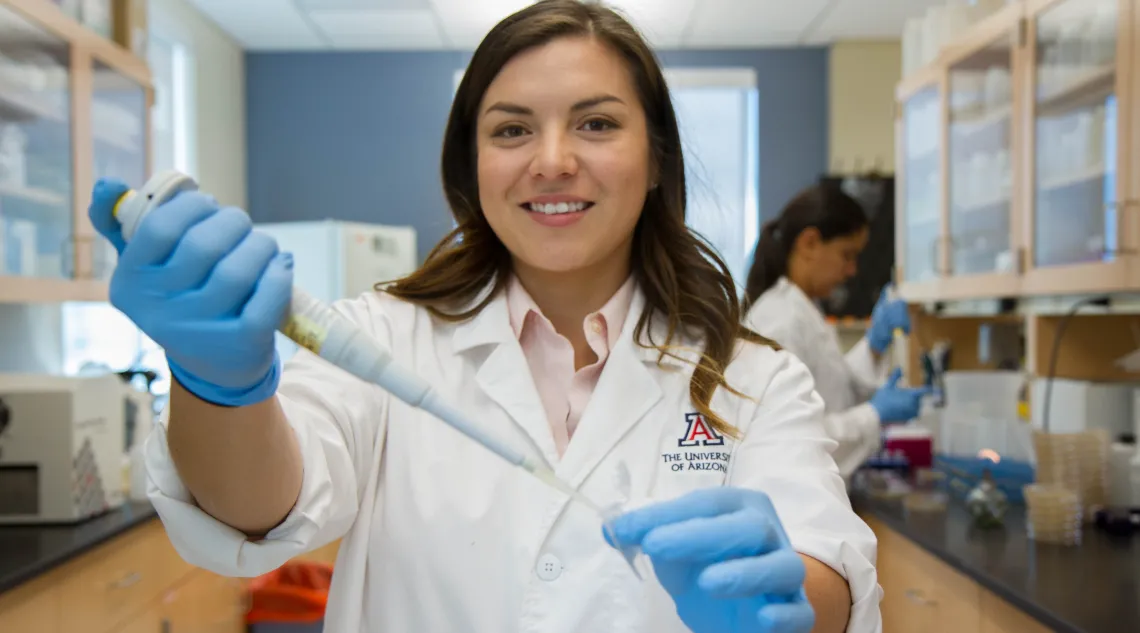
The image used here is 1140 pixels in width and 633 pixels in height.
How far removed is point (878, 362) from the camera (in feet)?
11.0

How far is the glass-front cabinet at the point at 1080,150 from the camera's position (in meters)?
1.98

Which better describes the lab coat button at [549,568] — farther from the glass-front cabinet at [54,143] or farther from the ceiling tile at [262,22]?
the ceiling tile at [262,22]

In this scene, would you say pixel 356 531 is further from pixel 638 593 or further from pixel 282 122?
pixel 282 122

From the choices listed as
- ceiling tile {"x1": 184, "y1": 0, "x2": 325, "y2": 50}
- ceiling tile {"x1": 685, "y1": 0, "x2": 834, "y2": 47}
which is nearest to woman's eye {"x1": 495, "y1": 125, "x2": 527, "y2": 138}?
ceiling tile {"x1": 685, "y1": 0, "x2": 834, "y2": 47}

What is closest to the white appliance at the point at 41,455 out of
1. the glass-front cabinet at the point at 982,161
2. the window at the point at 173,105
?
the window at the point at 173,105

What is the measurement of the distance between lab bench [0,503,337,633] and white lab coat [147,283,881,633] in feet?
3.07

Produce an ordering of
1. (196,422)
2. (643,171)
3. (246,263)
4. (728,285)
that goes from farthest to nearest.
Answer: (728,285) < (643,171) < (196,422) < (246,263)

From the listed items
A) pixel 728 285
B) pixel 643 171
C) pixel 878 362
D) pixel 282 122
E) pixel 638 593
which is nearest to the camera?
pixel 638 593

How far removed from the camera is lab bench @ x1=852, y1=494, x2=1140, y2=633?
1396 millimetres

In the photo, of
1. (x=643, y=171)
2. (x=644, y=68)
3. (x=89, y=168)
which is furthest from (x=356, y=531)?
(x=89, y=168)

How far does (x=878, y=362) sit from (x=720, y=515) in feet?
9.16

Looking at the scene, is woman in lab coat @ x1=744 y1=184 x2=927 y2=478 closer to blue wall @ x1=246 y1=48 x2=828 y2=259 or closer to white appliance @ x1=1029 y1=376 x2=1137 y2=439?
white appliance @ x1=1029 y1=376 x2=1137 y2=439

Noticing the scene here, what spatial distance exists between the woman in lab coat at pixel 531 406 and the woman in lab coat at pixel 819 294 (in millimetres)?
1389

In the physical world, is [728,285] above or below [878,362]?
above
